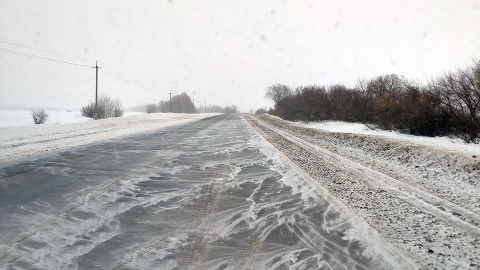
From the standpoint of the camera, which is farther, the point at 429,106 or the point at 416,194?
the point at 429,106

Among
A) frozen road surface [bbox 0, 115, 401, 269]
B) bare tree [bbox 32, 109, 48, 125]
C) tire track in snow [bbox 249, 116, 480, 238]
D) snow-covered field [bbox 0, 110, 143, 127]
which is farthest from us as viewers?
bare tree [bbox 32, 109, 48, 125]

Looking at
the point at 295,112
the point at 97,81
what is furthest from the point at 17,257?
the point at 295,112

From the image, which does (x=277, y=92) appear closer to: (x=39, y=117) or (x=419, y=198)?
(x=39, y=117)

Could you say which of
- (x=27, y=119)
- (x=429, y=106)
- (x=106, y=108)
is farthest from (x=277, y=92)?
(x=429, y=106)

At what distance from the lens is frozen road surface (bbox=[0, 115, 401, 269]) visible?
126 inches

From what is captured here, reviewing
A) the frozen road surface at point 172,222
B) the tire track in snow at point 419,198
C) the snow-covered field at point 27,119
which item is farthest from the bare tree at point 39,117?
the tire track in snow at point 419,198

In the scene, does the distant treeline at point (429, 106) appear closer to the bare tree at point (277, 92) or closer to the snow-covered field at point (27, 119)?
the snow-covered field at point (27, 119)

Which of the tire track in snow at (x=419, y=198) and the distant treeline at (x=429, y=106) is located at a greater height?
the distant treeline at (x=429, y=106)

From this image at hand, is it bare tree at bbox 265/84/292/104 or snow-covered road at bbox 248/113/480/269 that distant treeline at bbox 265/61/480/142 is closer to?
snow-covered road at bbox 248/113/480/269

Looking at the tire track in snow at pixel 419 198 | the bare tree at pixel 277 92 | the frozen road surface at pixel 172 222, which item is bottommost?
the frozen road surface at pixel 172 222

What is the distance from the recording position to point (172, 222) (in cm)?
416

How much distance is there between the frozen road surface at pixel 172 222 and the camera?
3195mm

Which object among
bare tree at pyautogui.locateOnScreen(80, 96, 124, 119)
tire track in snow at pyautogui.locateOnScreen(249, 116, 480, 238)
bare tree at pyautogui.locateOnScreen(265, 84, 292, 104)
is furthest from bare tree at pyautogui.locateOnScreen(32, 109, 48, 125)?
bare tree at pyautogui.locateOnScreen(265, 84, 292, 104)

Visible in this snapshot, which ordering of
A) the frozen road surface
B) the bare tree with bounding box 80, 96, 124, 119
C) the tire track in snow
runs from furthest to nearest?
the bare tree with bounding box 80, 96, 124, 119 < the tire track in snow < the frozen road surface
